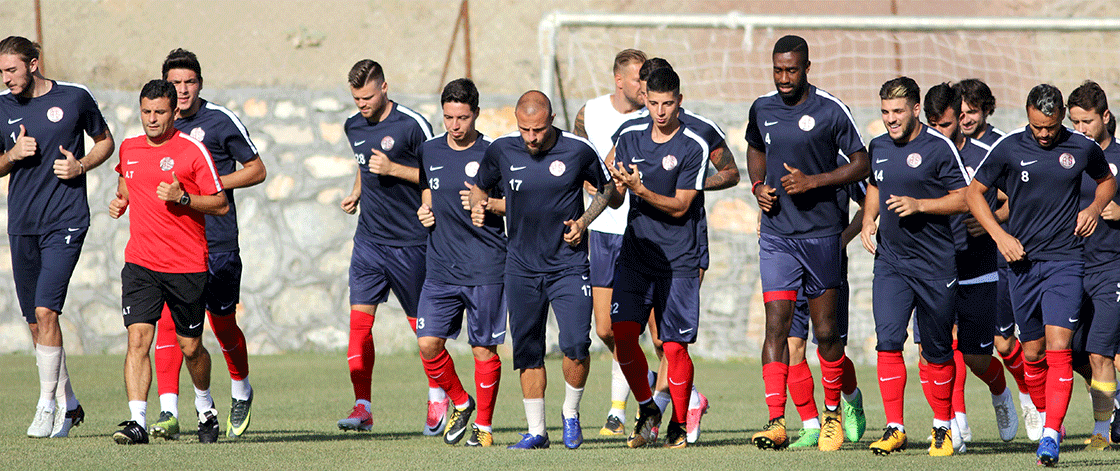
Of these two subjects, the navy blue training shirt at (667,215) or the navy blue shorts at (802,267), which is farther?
the navy blue training shirt at (667,215)

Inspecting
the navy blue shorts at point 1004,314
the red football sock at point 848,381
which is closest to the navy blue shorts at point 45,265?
the red football sock at point 848,381

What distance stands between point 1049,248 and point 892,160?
981 mm

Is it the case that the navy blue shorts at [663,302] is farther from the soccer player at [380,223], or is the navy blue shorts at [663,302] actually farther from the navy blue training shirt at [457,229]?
the soccer player at [380,223]

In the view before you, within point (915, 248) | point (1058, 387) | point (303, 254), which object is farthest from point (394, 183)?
point (303, 254)

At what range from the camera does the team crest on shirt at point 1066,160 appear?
6.64m

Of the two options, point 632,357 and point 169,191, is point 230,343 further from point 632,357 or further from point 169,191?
point 632,357

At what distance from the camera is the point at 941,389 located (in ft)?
22.2

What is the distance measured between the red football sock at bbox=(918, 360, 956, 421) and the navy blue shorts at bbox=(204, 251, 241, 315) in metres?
4.11

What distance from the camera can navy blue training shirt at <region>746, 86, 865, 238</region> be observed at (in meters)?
6.93

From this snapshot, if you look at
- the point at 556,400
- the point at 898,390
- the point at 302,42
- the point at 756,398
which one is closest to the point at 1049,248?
the point at 898,390

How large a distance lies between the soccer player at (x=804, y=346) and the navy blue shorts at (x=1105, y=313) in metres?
1.40

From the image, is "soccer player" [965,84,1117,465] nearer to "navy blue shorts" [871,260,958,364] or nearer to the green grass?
"navy blue shorts" [871,260,958,364]

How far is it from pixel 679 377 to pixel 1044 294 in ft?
→ 6.73

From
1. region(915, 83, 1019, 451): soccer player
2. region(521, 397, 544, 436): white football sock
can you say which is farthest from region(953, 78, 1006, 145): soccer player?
region(521, 397, 544, 436): white football sock
